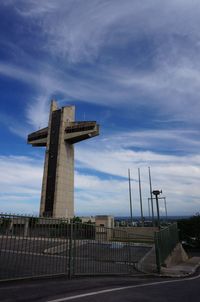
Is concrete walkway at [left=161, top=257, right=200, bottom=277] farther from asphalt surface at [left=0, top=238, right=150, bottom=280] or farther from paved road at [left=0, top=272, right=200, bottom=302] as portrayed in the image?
paved road at [left=0, top=272, right=200, bottom=302]

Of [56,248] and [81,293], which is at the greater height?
[56,248]

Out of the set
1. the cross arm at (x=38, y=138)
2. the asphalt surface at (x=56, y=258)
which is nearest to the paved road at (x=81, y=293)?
the asphalt surface at (x=56, y=258)

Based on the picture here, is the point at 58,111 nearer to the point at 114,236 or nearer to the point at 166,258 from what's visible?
the point at 166,258

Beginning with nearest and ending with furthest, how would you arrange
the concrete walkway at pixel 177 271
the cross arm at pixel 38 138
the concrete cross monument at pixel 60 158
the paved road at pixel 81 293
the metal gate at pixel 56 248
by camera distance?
the paved road at pixel 81 293
the metal gate at pixel 56 248
the concrete walkway at pixel 177 271
the concrete cross monument at pixel 60 158
the cross arm at pixel 38 138

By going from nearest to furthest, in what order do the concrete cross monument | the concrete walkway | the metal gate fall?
1. the metal gate
2. the concrete walkway
3. the concrete cross monument

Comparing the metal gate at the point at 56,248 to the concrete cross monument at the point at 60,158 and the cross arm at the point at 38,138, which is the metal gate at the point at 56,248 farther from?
the cross arm at the point at 38,138

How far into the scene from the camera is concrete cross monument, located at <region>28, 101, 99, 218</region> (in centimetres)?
6028

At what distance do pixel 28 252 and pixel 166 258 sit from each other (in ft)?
45.7

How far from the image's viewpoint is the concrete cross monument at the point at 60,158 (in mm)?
60281

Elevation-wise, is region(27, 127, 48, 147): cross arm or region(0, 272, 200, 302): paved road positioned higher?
region(27, 127, 48, 147): cross arm

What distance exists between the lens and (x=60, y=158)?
6138cm

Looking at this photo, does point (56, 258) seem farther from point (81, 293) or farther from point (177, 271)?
point (177, 271)

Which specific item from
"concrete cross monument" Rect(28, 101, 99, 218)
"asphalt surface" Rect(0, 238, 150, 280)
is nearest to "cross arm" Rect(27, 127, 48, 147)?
"concrete cross monument" Rect(28, 101, 99, 218)

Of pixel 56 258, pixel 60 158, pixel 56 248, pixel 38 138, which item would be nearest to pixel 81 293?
pixel 56 248
